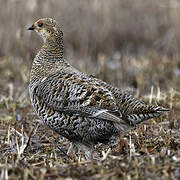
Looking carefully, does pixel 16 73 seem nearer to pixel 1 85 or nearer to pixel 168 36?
pixel 1 85

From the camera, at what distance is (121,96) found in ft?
16.0

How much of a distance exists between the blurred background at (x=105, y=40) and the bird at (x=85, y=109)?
3083mm

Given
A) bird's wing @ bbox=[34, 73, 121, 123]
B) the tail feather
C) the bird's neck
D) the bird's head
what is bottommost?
the tail feather

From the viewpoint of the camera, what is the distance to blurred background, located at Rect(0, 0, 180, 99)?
29.9 ft

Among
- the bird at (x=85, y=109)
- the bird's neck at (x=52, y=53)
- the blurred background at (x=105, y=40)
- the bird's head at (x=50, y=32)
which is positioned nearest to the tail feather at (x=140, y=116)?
the bird at (x=85, y=109)

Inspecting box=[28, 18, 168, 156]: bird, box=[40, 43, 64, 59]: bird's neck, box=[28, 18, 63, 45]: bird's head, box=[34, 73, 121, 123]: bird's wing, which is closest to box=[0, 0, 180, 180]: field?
box=[28, 18, 168, 156]: bird

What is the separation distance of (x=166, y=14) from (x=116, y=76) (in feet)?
14.7

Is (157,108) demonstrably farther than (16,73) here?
No

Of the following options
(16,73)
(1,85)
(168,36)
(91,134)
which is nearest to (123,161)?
(91,134)

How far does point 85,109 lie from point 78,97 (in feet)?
0.54

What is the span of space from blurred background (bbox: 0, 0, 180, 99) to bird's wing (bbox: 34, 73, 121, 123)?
3.08 metres

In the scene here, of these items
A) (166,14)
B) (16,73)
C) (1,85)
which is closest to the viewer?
(1,85)

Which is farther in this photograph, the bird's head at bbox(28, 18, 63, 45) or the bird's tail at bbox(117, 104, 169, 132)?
the bird's head at bbox(28, 18, 63, 45)

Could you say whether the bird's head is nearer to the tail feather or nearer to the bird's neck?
the bird's neck
